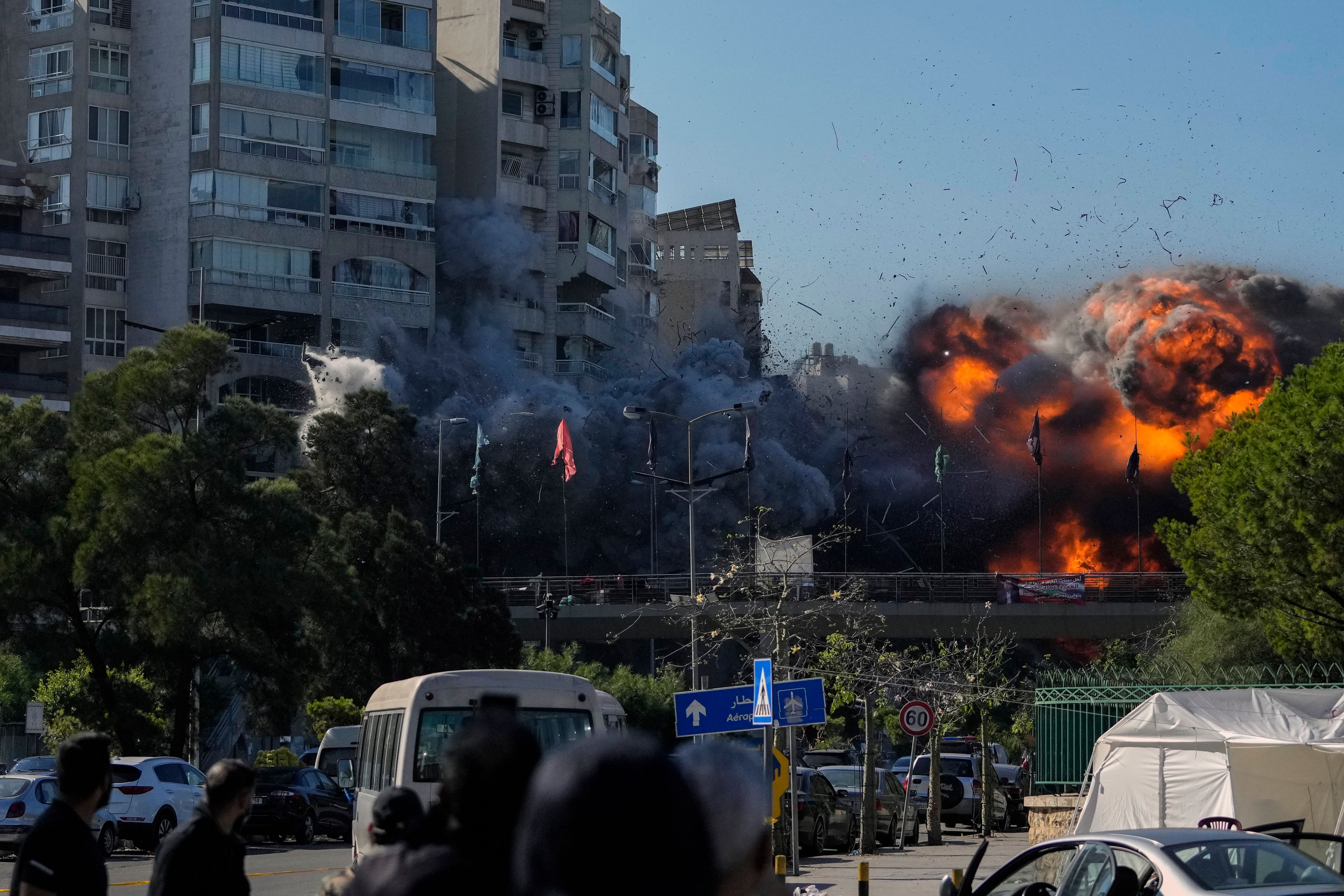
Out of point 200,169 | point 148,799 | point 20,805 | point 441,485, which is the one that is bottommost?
point 148,799

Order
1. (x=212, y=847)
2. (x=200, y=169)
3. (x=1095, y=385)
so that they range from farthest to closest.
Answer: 1. (x=1095, y=385)
2. (x=200, y=169)
3. (x=212, y=847)

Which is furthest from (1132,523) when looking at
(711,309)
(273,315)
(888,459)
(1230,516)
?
(1230,516)

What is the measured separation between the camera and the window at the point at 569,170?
283 ft

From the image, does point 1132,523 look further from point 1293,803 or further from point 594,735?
point 594,735

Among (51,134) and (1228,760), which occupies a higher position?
(51,134)

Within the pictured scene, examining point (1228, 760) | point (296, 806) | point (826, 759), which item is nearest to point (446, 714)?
point (1228, 760)

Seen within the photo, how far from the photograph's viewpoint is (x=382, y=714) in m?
17.8

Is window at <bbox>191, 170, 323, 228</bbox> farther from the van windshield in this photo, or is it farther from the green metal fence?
the van windshield

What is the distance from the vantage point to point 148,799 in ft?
88.9

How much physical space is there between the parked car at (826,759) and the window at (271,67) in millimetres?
43050

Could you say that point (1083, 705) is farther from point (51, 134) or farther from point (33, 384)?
point (51, 134)

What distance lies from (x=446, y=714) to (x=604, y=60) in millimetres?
76295

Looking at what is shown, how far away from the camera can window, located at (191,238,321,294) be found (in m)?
71.8

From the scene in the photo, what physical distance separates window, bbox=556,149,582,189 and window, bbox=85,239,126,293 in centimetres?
2310
